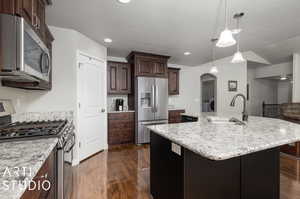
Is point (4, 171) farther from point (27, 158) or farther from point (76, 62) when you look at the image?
point (76, 62)

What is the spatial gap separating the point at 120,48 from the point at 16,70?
9.54 feet

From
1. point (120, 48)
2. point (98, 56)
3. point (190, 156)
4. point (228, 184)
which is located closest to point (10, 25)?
point (190, 156)

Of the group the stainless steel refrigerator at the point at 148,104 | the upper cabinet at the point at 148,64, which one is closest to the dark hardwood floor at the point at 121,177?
the stainless steel refrigerator at the point at 148,104

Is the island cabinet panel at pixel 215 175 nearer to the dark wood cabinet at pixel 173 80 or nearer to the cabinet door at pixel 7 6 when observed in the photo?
the cabinet door at pixel 7 6

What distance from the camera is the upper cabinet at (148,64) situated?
3.89 metres

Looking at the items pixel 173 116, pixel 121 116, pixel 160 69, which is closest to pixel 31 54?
pixel 121 116

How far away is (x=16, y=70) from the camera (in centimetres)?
96

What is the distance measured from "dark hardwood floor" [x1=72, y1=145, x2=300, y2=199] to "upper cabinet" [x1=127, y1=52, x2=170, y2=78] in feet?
6.87

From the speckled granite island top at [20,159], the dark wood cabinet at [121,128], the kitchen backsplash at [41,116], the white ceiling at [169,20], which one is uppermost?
the white ceiling at [169,20]

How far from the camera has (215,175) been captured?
1219 millimetres

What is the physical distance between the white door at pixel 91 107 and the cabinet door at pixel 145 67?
904 millimetres

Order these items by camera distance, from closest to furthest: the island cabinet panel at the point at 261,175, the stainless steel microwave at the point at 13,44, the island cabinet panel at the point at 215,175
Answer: the stainless steel microwave at the point at 13,44, the island cabinet panel at the point at 215,175, the island cabinet panel at the point at 261,175

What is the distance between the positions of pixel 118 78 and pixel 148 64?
3.02 feet

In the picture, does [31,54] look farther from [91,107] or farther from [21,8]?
[91,107]
